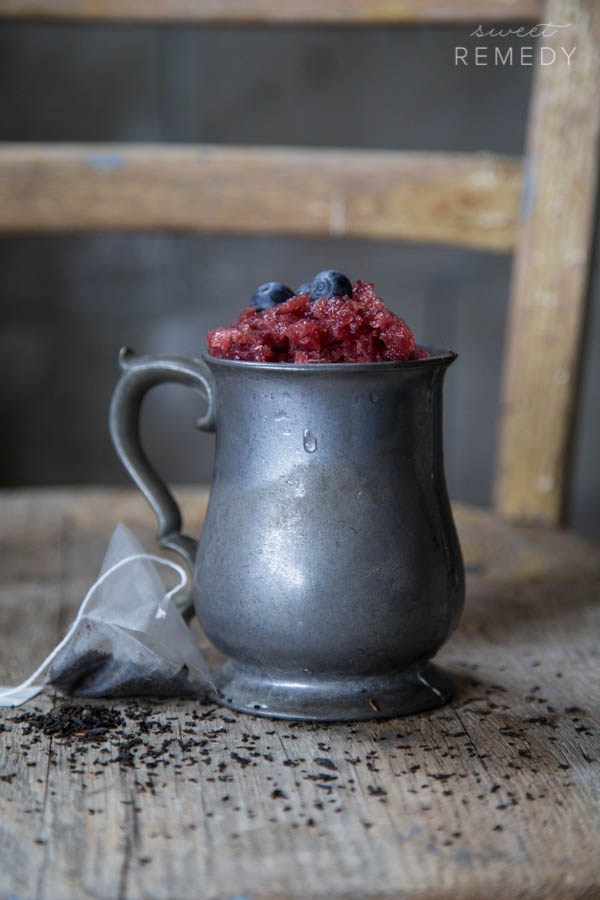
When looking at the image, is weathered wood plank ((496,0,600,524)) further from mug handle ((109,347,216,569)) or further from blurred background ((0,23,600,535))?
blurred background ((0,23,600,535))

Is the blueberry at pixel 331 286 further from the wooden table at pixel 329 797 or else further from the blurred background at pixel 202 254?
the blurred background at pixel 202 254

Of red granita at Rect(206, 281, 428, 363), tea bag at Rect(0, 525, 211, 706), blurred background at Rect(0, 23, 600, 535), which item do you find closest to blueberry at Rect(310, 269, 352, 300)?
red granita at Rect(206, 281, 428, 363)

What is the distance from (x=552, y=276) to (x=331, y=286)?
2.21 ft

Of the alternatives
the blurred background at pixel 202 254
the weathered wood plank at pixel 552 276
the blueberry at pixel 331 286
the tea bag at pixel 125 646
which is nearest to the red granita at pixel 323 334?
the blueberry at pixel 331 286

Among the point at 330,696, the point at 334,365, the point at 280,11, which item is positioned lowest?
the point at 330,696

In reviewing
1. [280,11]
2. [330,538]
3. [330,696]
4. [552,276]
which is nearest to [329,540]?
[330,538]

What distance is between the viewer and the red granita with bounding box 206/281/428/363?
65 centimetres

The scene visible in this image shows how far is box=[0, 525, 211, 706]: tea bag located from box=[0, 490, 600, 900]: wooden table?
14mm

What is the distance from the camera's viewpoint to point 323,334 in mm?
649

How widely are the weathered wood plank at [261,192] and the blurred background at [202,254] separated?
1049 millimetres

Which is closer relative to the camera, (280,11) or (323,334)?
(323,334)

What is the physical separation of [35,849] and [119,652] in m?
0.20

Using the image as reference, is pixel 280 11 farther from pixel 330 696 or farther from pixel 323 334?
pixel 330 696

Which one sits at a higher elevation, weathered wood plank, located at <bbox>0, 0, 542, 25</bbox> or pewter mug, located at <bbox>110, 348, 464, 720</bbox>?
weathered wood plank, located at <bbox>0, 0, 542, 25</bbox>
